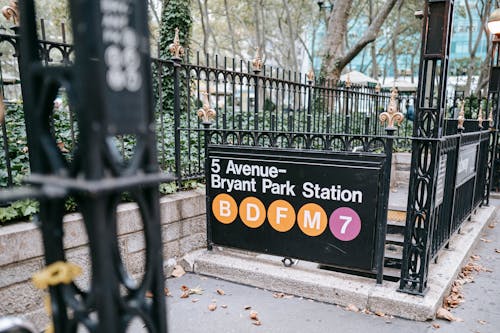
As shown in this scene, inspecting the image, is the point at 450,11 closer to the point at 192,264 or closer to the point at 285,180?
the point at 285,180

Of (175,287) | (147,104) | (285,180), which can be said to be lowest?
(175,287)

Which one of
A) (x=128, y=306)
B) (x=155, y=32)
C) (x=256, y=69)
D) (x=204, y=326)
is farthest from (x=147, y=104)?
(x=155, y=32)

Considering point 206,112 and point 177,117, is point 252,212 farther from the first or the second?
point 177,117

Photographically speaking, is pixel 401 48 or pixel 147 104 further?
pixel 401 48

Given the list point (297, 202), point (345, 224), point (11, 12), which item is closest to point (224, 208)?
point (297, 202)

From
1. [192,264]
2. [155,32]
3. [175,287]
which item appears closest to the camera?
[175,287]

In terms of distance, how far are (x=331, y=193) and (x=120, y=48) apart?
282 centimetres

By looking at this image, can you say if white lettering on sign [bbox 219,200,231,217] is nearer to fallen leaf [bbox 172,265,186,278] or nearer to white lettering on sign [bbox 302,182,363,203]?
fallen leaf [bbox 172,265,186,278]

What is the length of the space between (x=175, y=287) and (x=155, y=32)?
24538mm

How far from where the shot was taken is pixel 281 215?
399cm

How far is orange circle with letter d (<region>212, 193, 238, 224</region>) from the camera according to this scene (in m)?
4.27

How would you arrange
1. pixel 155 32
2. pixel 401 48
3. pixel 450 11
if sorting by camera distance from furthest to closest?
pixel 401 48, pixel 155 32, pixel 450 11

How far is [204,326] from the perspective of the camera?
339cm

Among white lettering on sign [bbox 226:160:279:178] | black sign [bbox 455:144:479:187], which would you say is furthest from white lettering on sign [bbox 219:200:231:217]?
black sign [bbox 455:144:479:187]
